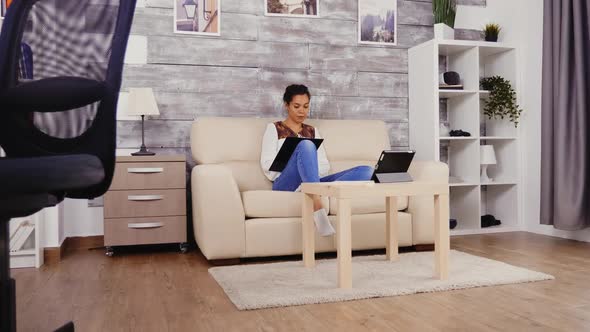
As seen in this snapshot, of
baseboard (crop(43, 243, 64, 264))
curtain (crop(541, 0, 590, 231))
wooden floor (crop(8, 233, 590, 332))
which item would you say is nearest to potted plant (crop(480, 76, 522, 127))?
curtain (crop(541, 0, 590, 231))

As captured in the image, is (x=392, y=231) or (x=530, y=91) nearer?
(x=392, y=231)

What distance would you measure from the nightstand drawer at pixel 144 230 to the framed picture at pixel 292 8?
1631mm

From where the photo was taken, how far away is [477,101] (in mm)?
3949

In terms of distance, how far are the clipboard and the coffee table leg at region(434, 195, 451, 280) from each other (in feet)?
2.64

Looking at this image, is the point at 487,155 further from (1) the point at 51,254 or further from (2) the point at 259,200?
(1) the point at 51,254

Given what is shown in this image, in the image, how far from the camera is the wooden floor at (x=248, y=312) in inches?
68.6

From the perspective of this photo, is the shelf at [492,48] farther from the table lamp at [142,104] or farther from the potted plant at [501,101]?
the table lamp at [142,104]

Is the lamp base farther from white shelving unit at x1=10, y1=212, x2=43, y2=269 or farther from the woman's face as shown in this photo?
the woman's face

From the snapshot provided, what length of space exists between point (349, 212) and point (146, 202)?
1.51 meters

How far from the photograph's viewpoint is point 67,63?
1288 mm

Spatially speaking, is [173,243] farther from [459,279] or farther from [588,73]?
[588,73]

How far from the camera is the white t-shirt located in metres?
3.24

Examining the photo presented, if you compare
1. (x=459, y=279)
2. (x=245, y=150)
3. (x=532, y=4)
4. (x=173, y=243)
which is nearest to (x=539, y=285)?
(x=459, y=279)

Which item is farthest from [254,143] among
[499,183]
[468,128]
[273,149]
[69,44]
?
[69,44]
